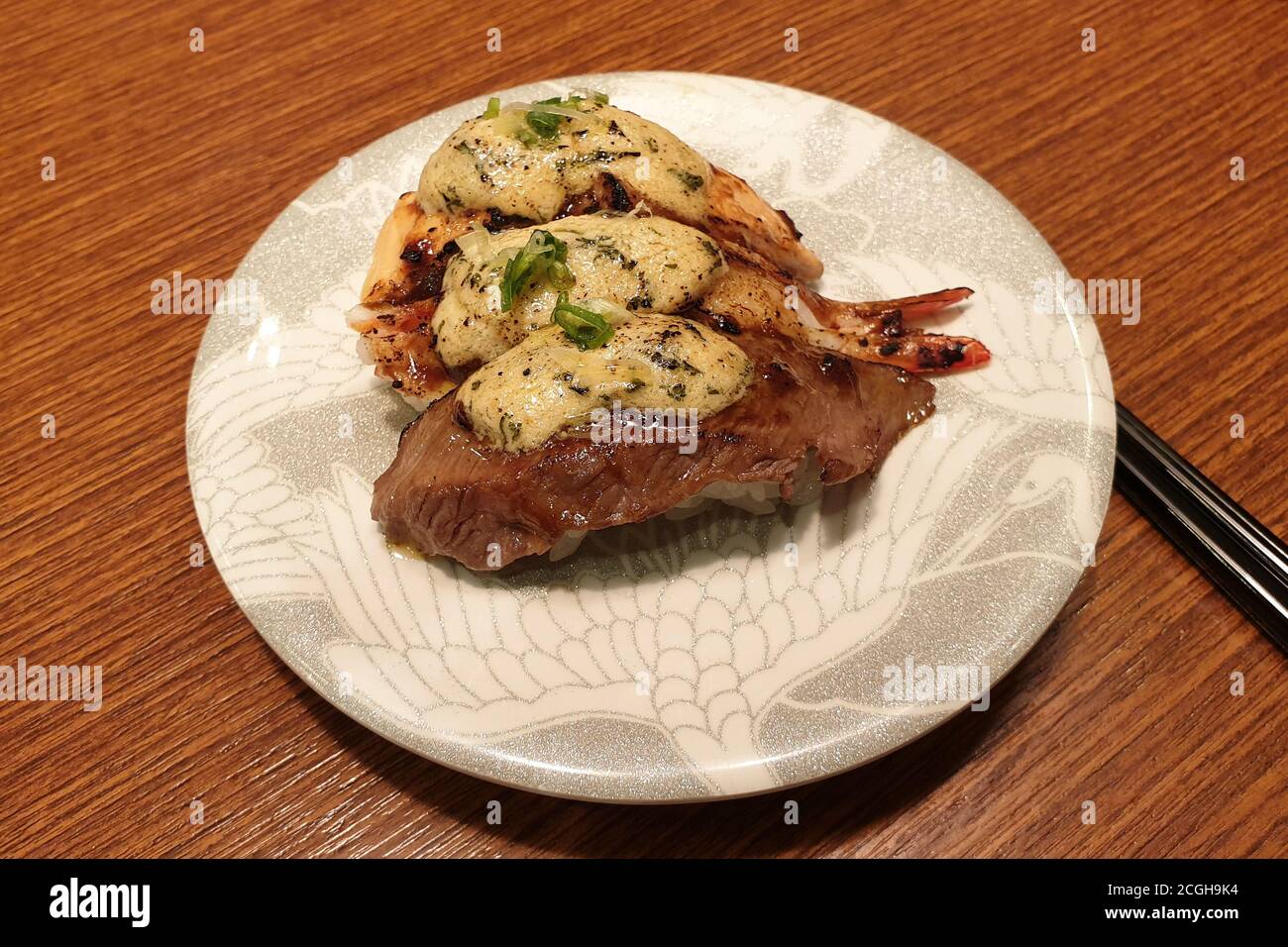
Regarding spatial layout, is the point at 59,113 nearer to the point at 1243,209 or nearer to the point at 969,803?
the point at 969,803

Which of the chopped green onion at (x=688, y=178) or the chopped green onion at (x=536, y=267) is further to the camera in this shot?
the chopped green onion at (x=688, y=178)

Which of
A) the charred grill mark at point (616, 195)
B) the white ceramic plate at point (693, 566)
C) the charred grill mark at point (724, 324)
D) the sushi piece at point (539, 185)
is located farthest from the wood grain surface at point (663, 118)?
the charred grill mark at point (616, 195)

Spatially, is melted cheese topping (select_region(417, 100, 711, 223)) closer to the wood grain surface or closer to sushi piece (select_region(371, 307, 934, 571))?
sushi piece (select_region(371, 307, 934, 571))

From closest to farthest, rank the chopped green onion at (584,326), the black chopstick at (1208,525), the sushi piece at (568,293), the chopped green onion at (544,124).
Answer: the chopped green onion at (584,326), the sushi piece at (568,293), the black chopstick at (1208,525), the chopped green onion at (544,124)

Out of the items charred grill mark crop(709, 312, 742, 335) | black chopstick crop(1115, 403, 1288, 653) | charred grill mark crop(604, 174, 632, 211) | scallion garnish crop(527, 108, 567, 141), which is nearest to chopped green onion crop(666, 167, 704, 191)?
charred grill mark crop(604, 174, 632, 211)

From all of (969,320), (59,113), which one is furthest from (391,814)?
(59,113)

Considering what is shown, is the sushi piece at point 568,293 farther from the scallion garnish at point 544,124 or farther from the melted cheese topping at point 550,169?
the scallion garnish at point 544,124
